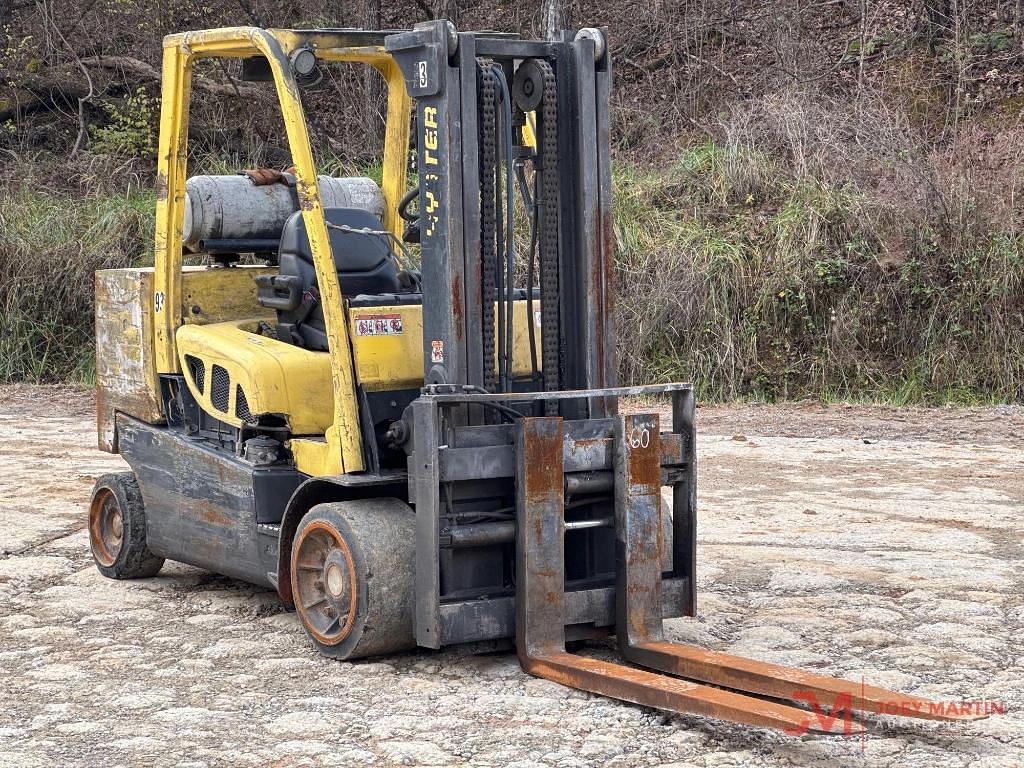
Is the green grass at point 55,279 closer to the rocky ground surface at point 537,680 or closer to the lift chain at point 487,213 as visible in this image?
the rocky ground surface at point 537,680

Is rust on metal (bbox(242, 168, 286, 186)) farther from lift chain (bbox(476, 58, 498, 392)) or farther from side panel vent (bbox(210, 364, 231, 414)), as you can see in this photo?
lift chain (bbox(476, 58, 498, 392))

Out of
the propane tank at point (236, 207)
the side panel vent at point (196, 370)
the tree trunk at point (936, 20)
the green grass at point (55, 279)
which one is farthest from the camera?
the tree trunk at point (936, 20)

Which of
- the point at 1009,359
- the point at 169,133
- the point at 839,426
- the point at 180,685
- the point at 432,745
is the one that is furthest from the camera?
the point at 1009,359

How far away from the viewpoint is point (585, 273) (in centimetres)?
563

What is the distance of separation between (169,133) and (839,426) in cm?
694

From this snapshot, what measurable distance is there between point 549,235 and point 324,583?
5.17 ft

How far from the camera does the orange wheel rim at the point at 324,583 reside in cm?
544

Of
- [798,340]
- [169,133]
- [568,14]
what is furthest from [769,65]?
[169,133]

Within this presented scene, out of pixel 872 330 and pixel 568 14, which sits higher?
pixel 568 14

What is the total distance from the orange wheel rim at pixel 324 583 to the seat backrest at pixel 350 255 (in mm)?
1037

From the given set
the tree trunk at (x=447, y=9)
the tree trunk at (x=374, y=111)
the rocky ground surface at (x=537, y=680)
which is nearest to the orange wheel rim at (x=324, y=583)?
the rocky ground surface at (x=537, y=680)

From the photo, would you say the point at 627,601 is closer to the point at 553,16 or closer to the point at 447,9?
the point at 553,16

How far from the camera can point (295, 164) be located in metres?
5.70

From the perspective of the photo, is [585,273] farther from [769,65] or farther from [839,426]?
[769,65]
